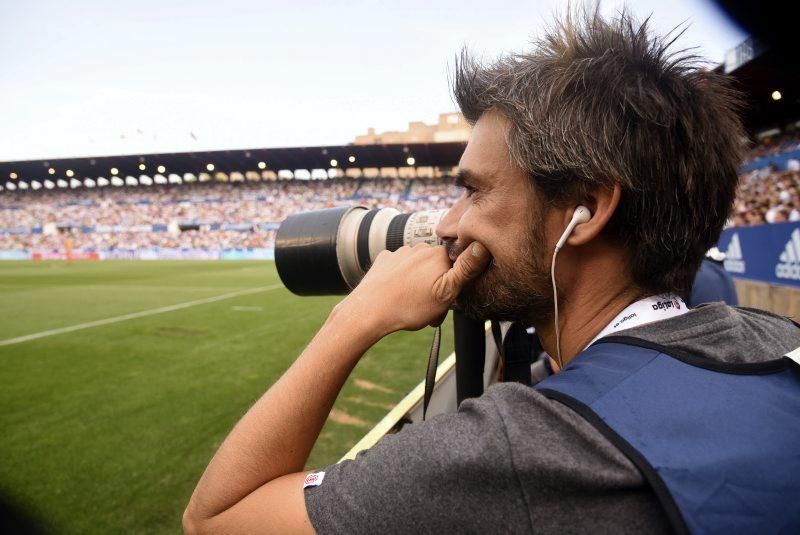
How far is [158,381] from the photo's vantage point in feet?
14.5

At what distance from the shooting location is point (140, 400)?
3895mm

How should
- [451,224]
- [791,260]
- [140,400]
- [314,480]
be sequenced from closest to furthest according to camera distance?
[314,480] < [451,224] < [140,400] < [791,260]

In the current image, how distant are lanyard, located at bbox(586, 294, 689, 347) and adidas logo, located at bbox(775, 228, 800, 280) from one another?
555cm

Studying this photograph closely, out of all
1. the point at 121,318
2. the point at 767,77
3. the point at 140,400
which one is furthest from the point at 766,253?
the point at 767,77

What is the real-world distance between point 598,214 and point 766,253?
6645 mm

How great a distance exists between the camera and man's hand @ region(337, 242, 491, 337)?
103 centimetres

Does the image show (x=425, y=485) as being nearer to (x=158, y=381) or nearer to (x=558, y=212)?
(x=558, y=212)

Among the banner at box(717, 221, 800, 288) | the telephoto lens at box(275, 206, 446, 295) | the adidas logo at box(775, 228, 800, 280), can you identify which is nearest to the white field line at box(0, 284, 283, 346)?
the telephoto lens at box(275, 206, 446, 295)

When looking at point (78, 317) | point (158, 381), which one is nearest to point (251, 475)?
point (158, 381)

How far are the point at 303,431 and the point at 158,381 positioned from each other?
13.8 ft

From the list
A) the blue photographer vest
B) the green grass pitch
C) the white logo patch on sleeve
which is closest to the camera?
the blue photographer vest

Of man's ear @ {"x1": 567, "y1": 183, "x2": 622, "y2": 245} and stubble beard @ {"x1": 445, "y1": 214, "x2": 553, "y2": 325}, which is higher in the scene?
man's ear @ {"x1": 567, "y1": 183, "x2": 622, "y2": 245}

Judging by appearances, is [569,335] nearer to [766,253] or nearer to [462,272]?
[462,272]

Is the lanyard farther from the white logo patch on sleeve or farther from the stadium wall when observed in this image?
the stadium wall
